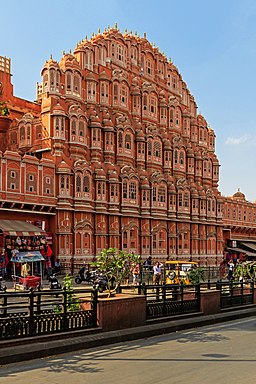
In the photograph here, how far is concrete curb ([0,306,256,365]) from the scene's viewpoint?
30.7 ft

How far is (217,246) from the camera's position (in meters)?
54.4

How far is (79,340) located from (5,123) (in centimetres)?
2963

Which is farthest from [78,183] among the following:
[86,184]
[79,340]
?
[79,340]

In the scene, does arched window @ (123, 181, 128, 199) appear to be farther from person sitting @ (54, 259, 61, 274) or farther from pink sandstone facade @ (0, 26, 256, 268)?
person sitting @ (54, 259, 61, 274)

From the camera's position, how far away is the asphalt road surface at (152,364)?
808cm

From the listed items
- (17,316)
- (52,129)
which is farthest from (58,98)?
(17,316)

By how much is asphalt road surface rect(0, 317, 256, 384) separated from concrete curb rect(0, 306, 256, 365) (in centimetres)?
17

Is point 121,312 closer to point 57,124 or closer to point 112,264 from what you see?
point 112,264

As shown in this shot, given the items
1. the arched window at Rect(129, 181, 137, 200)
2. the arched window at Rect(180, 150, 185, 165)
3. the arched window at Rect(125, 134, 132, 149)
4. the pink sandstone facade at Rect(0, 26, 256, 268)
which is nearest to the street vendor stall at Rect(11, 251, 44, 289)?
the pink sandstone facade at Rect(0, 26, 256, 268)

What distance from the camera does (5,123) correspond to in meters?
37.7

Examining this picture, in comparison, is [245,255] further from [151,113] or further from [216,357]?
[216,357]

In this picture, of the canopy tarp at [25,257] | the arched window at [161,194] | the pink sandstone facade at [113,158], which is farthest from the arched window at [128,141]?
the canopy tarp at [25,257]

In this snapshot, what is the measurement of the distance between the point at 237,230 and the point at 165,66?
2333 centimetres

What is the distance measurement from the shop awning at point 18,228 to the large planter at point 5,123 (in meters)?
8.77
